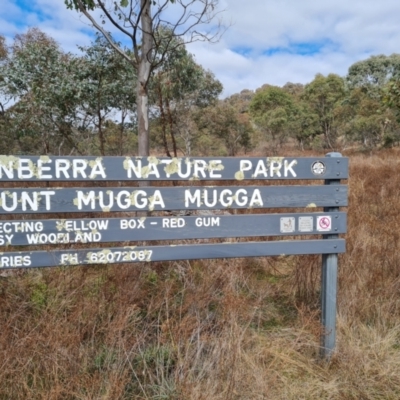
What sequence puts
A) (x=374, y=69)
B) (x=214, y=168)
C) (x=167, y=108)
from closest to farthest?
(x=214, y=168)
(x=167, y=108)
(x=374, y=69)

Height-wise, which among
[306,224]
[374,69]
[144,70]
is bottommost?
[306,224]

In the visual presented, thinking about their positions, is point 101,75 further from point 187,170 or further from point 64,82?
point 187,170

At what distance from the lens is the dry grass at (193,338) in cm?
184

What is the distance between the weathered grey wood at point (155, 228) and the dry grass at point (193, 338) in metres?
0.44

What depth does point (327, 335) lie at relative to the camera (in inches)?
87.0

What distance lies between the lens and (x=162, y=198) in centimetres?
201

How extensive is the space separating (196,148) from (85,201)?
868 inches

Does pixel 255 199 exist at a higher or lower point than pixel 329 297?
higher

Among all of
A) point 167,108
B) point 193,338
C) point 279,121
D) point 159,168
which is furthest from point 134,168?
point 279,121

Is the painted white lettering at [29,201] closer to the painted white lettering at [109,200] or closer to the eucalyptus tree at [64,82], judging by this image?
the painted white lettering at [109,200]

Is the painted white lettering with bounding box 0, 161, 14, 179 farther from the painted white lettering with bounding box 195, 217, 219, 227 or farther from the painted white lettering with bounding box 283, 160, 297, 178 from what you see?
the painted white lettering with bounding box 283, 160, 297, 178

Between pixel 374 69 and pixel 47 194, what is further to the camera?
pixel 374 69

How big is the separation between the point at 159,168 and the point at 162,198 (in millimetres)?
166

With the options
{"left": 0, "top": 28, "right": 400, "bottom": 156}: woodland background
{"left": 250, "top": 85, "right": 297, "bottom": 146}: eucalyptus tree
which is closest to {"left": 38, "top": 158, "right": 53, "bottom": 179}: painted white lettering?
{"left": 0, "top": 28, "right": 400, "bottom": 156}: woodland background
